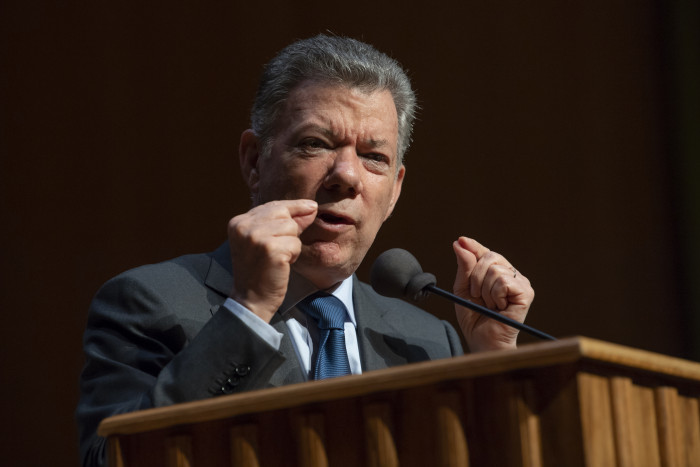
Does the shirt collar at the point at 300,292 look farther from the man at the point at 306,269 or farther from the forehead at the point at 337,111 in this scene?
the forehead at the point at 337,111

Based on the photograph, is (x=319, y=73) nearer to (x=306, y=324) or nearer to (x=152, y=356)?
(x=306, y=324)

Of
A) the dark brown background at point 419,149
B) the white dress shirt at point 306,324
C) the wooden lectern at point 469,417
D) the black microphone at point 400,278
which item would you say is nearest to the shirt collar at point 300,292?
Result: the white dress shirt at point 306,324

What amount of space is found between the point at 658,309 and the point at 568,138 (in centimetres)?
72

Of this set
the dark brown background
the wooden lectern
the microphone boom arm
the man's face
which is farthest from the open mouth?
the dark brown background

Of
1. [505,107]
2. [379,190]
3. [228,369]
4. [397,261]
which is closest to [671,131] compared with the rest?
[505,107]

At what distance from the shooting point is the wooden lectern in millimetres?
1080

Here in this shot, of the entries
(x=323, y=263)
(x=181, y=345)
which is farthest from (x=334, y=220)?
(x=181, y=345)

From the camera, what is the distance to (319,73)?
7.10 feet

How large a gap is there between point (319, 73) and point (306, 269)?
0.47 metres

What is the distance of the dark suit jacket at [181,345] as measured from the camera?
1.50 metres

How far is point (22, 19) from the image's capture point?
11.1 feet

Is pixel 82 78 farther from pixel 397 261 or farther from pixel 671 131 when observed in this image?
pixel 671 131

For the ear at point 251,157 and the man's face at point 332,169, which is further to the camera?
the ear at point 251,157

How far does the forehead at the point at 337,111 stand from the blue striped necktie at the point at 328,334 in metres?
0.39
